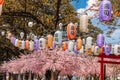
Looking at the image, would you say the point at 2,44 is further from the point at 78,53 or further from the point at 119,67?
the point at 119,67

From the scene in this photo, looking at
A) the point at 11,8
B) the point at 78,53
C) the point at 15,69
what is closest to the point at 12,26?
the point at 11,8

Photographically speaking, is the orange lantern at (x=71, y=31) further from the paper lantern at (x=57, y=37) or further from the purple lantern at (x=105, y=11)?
the purple lantern at (x=105, y=11)

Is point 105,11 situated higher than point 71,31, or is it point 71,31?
point 105,11

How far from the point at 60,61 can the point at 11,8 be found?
42.2 feet

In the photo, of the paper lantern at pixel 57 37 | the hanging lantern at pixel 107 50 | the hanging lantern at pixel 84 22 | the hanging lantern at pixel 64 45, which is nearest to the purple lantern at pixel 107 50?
the hanging lantern at pixel 107 50

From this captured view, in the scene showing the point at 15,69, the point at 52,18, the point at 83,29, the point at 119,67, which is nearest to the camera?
Result: the point at 83,29

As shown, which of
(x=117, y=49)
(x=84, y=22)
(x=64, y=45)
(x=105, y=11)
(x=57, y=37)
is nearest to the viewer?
(x=105, y=11)

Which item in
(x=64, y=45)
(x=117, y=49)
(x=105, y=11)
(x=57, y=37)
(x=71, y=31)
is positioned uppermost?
(x=105, y=11)

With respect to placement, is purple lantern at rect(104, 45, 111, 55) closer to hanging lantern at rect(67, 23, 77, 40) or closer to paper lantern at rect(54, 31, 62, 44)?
paper lantern at rect(54, 31, 62, 44)

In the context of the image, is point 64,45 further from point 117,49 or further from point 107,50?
point 117,49

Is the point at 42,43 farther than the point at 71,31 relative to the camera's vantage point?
Yes

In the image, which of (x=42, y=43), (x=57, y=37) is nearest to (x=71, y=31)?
(x=57, y=37)

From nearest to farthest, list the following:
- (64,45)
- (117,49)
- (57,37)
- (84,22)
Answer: (84,22) → (57,37) → (117,49) → (64,45)

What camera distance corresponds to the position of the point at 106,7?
15.0 metres
